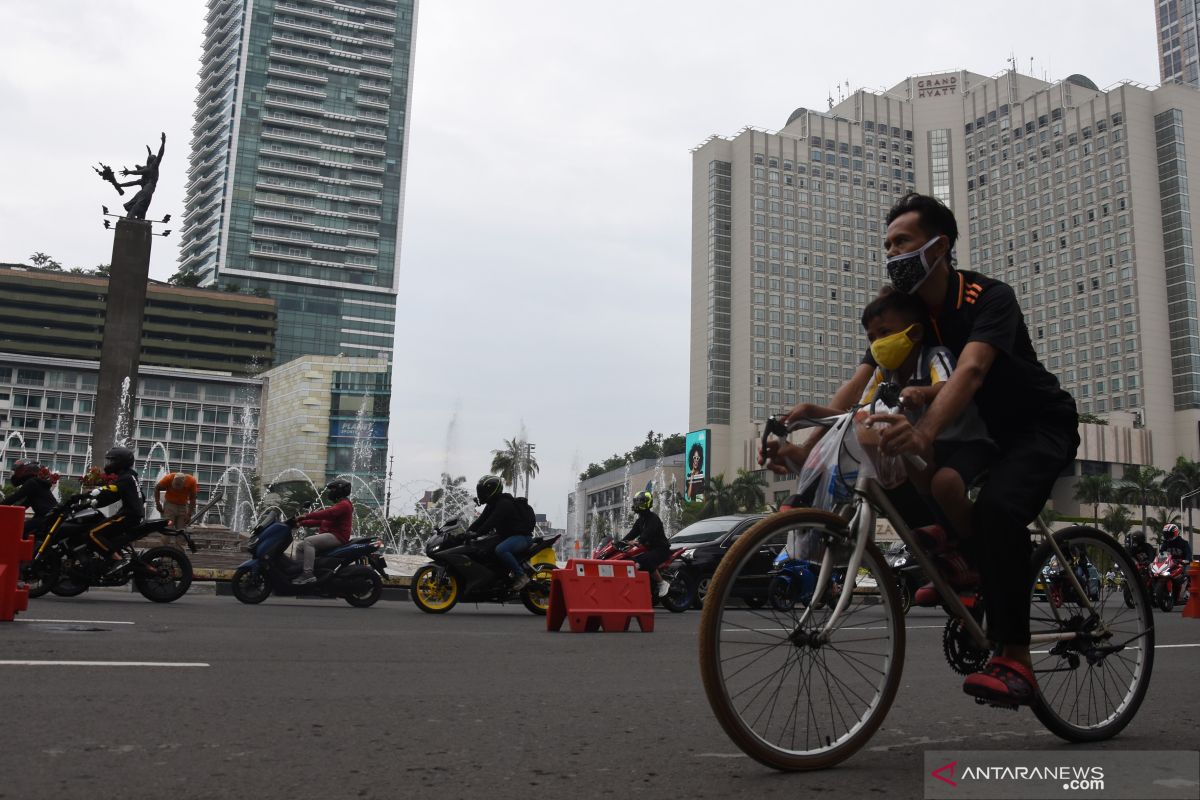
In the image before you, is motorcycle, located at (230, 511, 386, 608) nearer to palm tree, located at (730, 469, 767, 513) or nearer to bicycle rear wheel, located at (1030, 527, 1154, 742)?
Answer: bicycle rear wheel, located at (1030, 527, 1154, 742)

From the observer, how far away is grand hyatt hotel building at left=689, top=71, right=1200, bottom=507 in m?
113

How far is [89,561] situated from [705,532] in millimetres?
8547

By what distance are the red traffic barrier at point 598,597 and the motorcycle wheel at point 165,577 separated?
4162 mm

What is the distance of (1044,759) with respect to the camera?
3.16 m

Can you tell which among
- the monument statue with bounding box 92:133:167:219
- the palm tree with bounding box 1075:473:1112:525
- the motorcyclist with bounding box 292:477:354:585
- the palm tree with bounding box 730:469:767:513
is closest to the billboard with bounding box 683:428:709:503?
the palm tree with bounding box 730:469:767:513

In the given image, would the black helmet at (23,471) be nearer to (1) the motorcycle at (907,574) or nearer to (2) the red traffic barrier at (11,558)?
(2) the red traffic barrier at (11,558)

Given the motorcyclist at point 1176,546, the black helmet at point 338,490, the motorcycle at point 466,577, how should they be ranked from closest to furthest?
the motorcycle at point 466,577, the black helmet at point 338,490, the motorcyclist at point 1176,546

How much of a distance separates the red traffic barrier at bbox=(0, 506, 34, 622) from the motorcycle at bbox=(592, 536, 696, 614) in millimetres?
7830

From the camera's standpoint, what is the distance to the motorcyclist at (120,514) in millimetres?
11047

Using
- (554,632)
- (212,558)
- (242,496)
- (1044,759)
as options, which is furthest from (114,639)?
(242,496)

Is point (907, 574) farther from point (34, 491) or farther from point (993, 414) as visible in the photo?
point (34, 491)

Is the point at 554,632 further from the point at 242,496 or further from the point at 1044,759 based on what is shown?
the point at 242,496

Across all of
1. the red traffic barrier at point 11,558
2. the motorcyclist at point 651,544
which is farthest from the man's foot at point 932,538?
the motorcyclist at point 651,544

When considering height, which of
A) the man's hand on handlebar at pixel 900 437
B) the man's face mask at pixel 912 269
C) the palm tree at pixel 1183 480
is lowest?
the man's hand on handlebar at pixel 900 437
